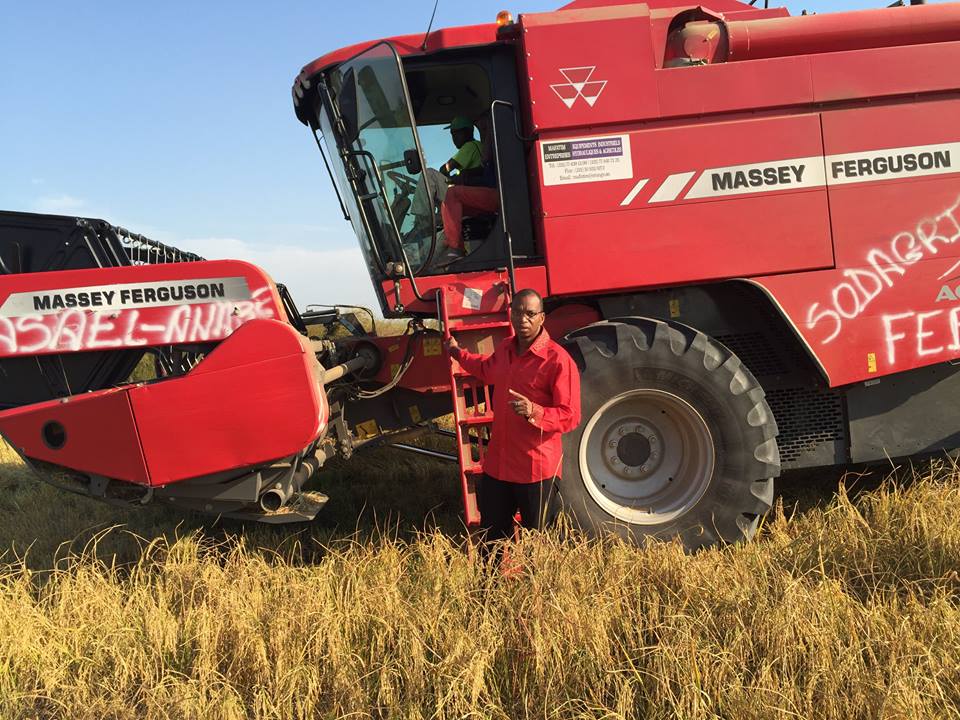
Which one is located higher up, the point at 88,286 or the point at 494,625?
the point at 88,286

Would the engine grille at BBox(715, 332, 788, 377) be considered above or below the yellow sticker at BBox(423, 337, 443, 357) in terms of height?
below

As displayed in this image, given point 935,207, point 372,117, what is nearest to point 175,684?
point 372,117

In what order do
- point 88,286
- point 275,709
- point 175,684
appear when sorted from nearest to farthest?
point 275,709, point 175,684, point 88,286

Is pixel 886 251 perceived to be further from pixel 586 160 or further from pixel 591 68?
pixel 591 68

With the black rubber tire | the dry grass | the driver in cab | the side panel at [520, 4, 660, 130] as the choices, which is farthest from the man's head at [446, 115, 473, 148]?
the dry grass

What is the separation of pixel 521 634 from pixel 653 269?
201 centimetres

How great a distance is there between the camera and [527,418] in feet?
8.23

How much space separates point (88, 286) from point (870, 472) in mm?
4870

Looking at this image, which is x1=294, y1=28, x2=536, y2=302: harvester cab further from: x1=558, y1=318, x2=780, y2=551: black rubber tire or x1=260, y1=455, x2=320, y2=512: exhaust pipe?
x1=260, y1=455, x2=320, y2=512: exhaust pipe

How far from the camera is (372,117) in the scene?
373cm

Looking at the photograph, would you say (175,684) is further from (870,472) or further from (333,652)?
(870,472)

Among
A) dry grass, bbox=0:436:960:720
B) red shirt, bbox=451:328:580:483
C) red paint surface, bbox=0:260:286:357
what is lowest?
dry grass, bbox=0:436:960:720

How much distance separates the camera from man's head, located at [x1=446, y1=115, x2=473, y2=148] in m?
4.06

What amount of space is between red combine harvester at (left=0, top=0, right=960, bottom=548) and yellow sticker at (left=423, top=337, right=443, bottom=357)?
0.02 metres
